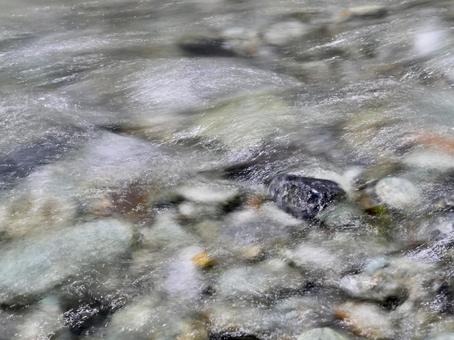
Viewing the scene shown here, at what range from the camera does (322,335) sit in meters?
1.85

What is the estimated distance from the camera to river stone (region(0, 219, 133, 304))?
2156 mm

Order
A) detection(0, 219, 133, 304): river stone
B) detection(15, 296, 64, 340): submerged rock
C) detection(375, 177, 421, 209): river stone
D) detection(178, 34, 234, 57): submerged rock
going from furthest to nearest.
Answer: detection(178, 34, 234, 57): submerged rock
detection(375, 177, 421, 209): river stone
detection(0, 219, 133, 304): river stone
detection(15, 296, 64, 340): submerged rock

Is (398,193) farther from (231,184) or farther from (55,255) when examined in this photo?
(55,255)

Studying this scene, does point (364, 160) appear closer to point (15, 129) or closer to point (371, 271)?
point (371, 271)

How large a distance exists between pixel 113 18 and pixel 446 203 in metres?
3.43

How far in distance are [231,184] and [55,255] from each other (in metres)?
0.82

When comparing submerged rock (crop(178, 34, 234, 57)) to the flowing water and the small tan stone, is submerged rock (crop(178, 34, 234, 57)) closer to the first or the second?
the flowing water

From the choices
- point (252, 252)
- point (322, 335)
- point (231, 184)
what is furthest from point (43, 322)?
point (231, 184)

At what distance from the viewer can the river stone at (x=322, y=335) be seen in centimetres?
184

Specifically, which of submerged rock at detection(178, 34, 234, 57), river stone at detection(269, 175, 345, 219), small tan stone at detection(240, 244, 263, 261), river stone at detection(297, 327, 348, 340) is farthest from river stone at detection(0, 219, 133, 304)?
submerged rock at detection(178, 34, 234, 57)

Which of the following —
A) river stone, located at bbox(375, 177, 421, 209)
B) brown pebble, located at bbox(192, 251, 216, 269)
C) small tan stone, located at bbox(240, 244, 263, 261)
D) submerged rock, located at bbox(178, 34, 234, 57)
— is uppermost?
submerged rock, located at bbox(178, 34, 234, 57)

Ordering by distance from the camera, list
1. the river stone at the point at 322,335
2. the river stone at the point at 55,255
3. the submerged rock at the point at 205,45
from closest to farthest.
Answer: the river stone at the point at 322,335
the river stone at the point at 55,255
the submerged rock at the point at 205,45

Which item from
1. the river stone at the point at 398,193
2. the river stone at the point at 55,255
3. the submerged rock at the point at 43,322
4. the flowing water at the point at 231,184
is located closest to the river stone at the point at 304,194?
the flowing water at the point at 231,184

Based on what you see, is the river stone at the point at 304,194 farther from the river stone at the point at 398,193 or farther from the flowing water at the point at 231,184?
the river stone at the point at 398,193
